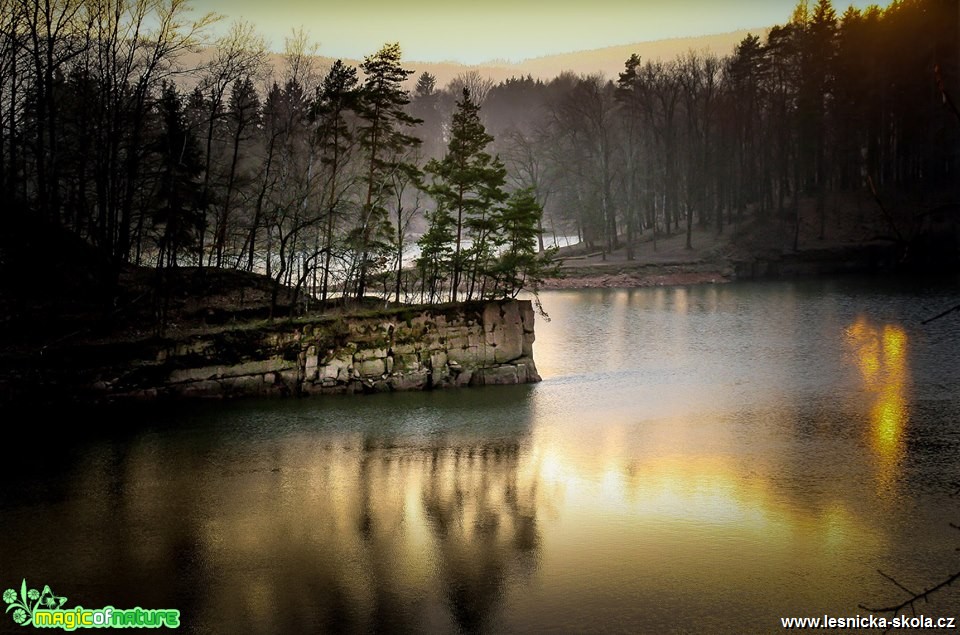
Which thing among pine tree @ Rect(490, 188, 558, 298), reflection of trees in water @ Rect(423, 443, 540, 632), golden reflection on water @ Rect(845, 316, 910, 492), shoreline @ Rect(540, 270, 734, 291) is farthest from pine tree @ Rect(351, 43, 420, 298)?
shoreline @ Rect(540, 270, 734, 291)

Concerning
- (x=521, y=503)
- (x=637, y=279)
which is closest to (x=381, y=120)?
(x=521, y=503)

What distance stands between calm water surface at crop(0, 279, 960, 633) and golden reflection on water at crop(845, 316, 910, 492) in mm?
118

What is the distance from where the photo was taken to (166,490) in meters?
16.0

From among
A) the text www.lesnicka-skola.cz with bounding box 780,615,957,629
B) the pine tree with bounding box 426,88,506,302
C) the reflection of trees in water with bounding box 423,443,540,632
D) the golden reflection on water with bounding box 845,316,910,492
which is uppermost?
the pine tree with bounding box 426,88,506,302

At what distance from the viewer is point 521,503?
1481cm

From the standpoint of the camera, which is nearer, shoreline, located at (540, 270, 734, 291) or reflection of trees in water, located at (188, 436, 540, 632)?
reflection of trees in water, located at (188, 436, 540, 632)

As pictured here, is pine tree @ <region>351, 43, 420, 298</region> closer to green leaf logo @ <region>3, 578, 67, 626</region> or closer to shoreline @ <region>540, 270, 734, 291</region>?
green leaf logo @ <region>3, 578, 67, 626</region>

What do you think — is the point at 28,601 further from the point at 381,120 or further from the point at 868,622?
the point at 381,120

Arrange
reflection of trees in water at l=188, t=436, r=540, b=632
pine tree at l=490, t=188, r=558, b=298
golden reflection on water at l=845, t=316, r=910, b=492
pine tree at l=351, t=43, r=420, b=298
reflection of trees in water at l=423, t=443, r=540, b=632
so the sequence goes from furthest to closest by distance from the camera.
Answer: pine tree at l=351, t=43, r=420, b=298
pine tree at l=490, t=188, r=558, b=298
golden reflection on water at l=845, t=316, r=910, b=492
reflection of trees in water at l=423, t=443, r=540, b=632
reflection of trees in water at l=188, t=436, r=540, b=632

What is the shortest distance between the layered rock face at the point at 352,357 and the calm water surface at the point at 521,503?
1010 mm

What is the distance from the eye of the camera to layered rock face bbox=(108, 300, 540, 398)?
24359mm

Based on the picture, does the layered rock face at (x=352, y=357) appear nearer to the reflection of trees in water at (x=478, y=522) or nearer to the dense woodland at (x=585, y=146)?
the dense woodland at (x=585, y=146)

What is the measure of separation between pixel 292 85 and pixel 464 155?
10831 millimetres

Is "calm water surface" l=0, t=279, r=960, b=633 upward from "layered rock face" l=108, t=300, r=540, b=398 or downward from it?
downward
